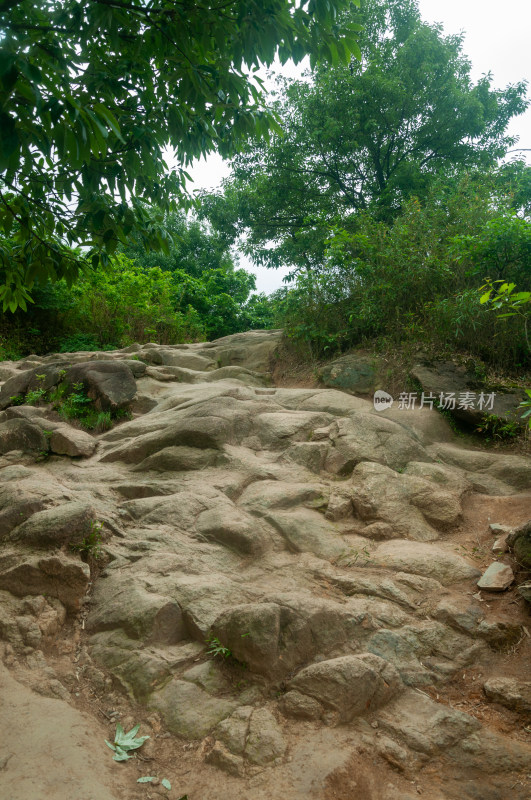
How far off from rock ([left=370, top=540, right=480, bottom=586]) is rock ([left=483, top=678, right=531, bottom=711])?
886 mm

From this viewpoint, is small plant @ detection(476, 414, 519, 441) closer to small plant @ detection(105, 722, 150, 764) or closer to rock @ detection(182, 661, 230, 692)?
rock @ detection(182, 661, 230, 692)

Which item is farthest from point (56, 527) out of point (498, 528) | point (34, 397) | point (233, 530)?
point (34, 397)

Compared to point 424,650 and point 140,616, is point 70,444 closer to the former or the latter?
point 140,616

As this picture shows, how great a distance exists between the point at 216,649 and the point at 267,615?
339 mm

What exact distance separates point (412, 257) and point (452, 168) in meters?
6.37

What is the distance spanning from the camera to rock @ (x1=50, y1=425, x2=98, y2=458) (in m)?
5.62

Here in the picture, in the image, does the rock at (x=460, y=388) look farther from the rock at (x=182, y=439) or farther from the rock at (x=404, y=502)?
the rock at (x=182, y=439)

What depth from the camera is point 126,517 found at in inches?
165

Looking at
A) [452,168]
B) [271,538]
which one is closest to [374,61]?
[452,168]

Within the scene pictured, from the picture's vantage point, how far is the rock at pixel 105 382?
6.82 metres

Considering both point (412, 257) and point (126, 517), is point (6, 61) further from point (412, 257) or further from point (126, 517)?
point (412, 257)

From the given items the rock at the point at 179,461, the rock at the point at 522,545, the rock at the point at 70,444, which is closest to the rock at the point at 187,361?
the rock at the point at 70,444

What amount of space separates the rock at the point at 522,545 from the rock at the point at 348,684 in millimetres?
1275

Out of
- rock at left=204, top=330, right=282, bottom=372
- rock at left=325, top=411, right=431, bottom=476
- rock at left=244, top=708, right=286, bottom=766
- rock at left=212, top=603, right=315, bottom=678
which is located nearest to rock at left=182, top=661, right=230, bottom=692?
rock at left=212, top=603, right=315, bottom=678
